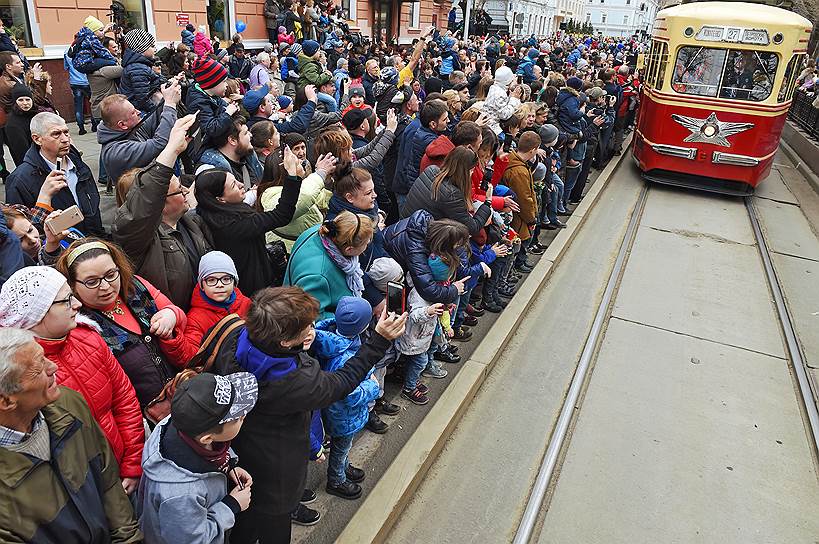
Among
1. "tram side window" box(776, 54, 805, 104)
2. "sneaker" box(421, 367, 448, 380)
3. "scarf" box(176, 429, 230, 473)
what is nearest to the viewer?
"scarf" box(176, 429, 230, 473)

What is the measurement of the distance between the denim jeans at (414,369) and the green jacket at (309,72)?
18.0 ft

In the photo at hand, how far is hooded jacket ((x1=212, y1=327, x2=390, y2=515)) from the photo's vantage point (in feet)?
8.26

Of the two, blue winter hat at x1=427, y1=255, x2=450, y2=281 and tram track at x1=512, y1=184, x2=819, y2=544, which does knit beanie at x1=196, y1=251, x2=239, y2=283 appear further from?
tram track at x1=512, y1=184, x2=819, y2=544

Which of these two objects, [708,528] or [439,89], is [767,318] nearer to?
[708,528]

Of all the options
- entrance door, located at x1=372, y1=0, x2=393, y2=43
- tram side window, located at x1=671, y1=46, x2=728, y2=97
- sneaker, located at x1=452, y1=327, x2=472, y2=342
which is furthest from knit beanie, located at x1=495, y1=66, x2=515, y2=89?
entrance door, located at x1=372, y1=0, x2=393, y2=43

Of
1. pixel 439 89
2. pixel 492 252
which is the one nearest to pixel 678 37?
pixel 439 89

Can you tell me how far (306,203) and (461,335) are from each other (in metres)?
2.14

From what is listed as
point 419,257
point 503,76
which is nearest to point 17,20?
point 503,76

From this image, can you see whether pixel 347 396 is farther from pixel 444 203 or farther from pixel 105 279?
pixel 444 203

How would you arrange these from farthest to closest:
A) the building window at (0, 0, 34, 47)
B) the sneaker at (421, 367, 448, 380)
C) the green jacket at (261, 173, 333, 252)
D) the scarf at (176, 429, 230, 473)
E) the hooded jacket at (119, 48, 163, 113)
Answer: the building window at (0, 0, 34, 47)
the hooded jacket at (119, 48, 163, 113)
the sneaker at (421, 367, 448, 380)
the green jacket at (261, 173, 333, 252)
the scarf at (176, 429, 230, 473)

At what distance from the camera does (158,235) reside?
3336 mm

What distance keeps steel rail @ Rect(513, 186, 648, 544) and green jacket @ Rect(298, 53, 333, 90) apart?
5.14 m

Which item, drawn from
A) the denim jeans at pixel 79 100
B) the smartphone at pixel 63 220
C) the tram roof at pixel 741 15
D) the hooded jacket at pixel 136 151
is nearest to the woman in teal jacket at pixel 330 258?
the smartphone at pixel 63 220

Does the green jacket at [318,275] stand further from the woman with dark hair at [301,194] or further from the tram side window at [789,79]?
the tram side window at [789,79]
